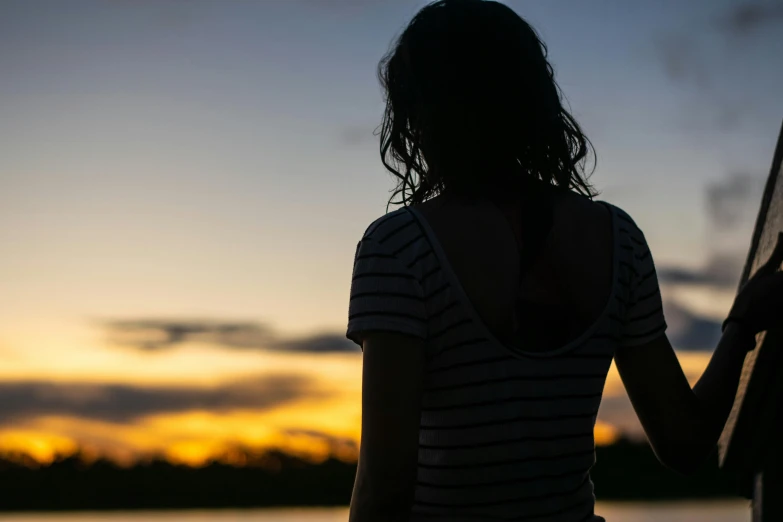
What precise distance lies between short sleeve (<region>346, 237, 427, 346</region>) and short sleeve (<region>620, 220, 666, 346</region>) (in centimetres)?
53

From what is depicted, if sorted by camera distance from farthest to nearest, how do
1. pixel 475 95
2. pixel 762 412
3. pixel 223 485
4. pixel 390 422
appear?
1. pixel 223 485
2. pixel 762 412
3. pixel 475 95
4. pixel 390 422

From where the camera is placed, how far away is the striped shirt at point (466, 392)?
62.2 inches

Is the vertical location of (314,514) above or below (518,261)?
below

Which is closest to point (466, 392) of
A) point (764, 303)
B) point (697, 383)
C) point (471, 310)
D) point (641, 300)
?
point (471, 310)

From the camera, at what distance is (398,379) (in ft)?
A: 5.06

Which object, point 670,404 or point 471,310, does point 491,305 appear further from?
point 670,404

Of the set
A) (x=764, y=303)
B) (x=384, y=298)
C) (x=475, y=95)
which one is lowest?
(x=384, y=298)

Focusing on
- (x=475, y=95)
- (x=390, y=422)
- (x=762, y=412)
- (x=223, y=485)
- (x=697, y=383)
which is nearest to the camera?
(x=390, y=422)

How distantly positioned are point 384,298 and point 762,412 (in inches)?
56.4

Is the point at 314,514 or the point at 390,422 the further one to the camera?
the point at 314,514

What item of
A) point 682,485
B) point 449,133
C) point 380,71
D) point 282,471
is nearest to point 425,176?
point 449,133

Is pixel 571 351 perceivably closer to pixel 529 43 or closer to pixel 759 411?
pixel 529 43

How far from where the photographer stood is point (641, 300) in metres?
1.86

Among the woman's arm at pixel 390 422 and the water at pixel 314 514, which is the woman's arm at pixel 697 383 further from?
the water at pixel 314 514
